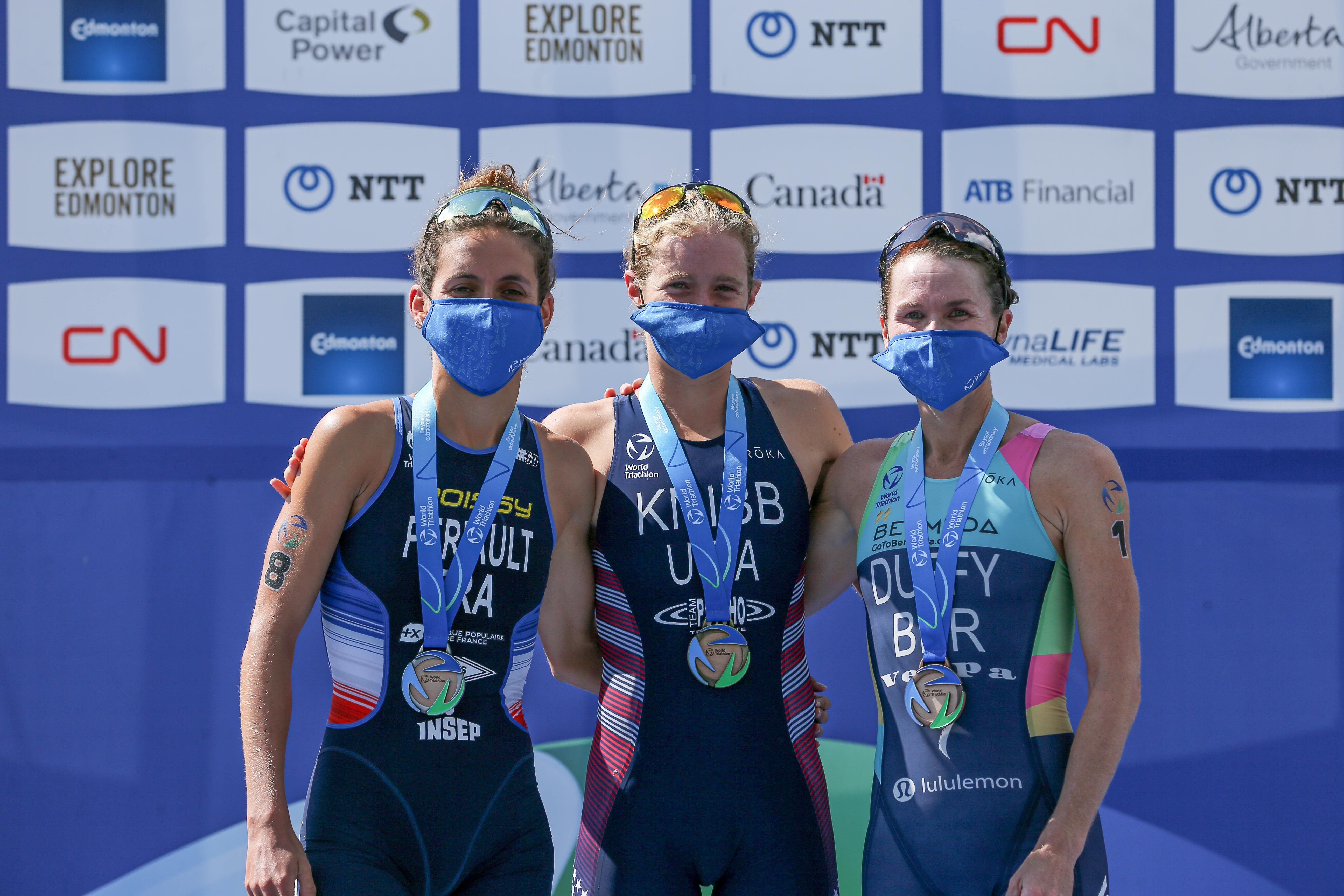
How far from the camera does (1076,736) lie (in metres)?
1.77

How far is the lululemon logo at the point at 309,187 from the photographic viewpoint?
3.35 m

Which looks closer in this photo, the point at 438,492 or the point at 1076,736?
the point at 1076,736

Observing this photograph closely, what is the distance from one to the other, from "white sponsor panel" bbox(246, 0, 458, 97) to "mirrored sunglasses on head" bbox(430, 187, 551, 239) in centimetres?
155

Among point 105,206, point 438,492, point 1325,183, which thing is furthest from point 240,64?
point 1325,183

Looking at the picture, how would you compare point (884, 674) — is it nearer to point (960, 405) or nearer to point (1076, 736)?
point (1076, 736)

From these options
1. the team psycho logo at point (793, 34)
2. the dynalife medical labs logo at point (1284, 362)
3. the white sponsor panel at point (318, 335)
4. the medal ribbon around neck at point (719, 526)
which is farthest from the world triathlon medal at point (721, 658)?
the dynalife medical labs logo at point (1284, 362)

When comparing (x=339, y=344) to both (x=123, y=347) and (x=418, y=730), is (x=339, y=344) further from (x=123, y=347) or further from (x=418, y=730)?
(x=418, y=730)

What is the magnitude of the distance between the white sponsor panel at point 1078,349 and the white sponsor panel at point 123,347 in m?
2.75

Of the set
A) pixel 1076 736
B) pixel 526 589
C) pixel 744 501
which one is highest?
pixel 744 501

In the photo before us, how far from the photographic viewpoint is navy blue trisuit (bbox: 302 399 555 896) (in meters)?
1.80

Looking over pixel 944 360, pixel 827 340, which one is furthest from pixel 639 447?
pixel 827 340

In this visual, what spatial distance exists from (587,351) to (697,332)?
4.29 ft

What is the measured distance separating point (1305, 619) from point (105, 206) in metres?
4.44

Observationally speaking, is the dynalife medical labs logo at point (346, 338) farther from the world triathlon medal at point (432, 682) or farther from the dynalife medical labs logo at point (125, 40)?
the world triathlon medal at point (432, 682)
